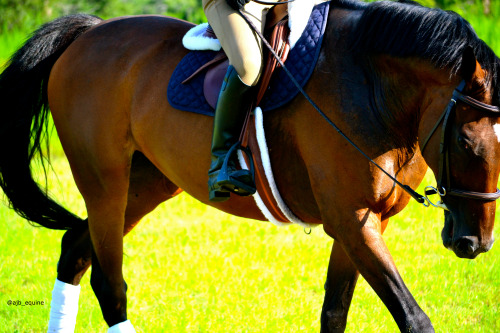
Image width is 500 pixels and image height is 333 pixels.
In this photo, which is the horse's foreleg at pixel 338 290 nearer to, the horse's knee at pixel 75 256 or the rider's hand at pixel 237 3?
the rider's hand at pixel 237 3

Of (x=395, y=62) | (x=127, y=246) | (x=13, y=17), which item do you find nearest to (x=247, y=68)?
(x=395, y=62)

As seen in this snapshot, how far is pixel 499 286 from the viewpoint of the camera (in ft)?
16.5

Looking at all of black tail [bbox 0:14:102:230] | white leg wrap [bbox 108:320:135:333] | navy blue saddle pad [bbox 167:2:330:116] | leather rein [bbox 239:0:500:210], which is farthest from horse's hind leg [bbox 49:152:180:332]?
leather rein [bbox 239:0:500:210]

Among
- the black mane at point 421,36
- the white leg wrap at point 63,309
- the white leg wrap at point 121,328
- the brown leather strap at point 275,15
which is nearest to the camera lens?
the black mane at point 421,36

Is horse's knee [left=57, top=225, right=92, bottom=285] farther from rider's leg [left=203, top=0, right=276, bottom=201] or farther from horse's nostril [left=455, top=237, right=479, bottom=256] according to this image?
horse's nostril [left=455, top=237, right=479, bottom=256]

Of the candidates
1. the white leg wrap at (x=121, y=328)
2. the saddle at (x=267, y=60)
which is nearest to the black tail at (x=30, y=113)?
the white leg wrap at (x=121, y=328)

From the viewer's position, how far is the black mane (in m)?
2.84

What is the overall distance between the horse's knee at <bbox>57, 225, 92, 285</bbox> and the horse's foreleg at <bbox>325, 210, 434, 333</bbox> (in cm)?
188

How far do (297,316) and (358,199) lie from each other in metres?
1.89

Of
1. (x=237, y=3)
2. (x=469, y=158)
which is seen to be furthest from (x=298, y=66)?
(x=469, y=158)

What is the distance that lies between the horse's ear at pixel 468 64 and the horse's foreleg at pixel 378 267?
759mm

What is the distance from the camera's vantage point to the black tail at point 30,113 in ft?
14.5

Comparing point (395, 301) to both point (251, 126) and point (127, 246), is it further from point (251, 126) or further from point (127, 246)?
point (127, 246)

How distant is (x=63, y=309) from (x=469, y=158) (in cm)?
272
